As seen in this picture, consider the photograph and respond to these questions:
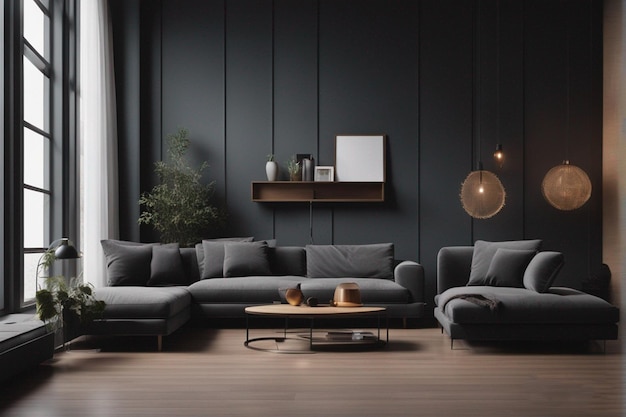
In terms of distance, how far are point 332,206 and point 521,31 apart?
2900 mm

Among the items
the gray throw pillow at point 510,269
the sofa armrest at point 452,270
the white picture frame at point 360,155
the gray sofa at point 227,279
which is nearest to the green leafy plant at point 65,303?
the gray sofa at point 227,279

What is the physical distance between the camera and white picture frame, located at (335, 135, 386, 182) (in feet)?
24.3

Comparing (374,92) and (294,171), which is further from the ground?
(374,92)

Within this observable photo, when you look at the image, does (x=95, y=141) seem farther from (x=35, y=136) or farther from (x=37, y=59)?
(x=37, y=59)

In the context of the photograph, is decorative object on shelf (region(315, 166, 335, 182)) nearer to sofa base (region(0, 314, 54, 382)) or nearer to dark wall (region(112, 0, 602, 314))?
dark wall (region(112, 0, 602, 314))

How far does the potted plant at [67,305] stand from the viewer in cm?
453

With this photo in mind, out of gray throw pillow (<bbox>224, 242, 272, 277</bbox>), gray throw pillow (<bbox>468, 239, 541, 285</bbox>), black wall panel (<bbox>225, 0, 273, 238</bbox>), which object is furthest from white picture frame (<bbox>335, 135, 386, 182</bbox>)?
gray throw pillow (<bbox>468, 239, 541, 285</bbox>)

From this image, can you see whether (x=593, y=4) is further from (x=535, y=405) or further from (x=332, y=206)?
(x=535, y=405)

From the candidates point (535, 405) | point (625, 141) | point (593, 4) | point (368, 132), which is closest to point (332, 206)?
point (368, 132)

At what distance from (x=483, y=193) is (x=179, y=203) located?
3.14 m

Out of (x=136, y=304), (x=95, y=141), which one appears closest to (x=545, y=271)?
(x=136, y=304)

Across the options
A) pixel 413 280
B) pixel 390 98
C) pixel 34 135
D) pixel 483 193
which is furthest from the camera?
pixel 390 98

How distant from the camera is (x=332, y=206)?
7461 millimetres

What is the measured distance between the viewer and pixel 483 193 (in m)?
6.72
